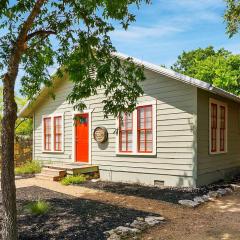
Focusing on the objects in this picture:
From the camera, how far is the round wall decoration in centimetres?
1318

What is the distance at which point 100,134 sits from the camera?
13.4 meters

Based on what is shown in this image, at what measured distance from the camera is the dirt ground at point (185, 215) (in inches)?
249

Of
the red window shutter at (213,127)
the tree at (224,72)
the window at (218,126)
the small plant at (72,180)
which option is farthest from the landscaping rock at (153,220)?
the tree at (224,72)

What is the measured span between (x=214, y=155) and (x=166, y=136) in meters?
1.99

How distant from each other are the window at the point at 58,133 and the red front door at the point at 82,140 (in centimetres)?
131

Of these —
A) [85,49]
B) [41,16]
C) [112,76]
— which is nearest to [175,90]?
[112,76]

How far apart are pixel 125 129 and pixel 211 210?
5140mm

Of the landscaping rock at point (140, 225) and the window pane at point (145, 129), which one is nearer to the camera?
the landscaping rock at point (140, 225)

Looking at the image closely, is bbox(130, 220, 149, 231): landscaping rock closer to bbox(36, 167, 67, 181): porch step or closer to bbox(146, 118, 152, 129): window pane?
bbox(146, 118, 152, 129): window pane

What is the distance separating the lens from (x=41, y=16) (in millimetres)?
7441

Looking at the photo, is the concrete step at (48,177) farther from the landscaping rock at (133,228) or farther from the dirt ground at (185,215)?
the landscaping rock at (133,228)

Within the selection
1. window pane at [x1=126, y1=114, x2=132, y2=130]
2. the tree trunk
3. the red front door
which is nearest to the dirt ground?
the tree trunk

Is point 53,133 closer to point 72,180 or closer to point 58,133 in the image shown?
point 58,133

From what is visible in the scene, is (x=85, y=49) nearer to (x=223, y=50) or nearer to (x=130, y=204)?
(x=130, y=204)
